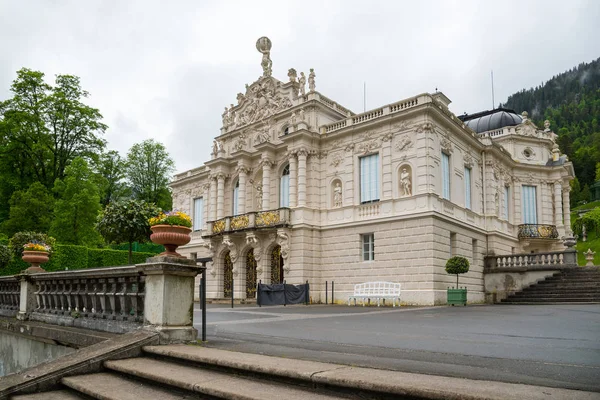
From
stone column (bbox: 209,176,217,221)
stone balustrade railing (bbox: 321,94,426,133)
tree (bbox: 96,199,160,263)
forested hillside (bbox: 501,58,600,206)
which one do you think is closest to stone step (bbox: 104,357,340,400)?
tree (bbox: 96,199,160,263)

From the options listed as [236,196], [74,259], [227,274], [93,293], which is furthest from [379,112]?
[74,259]

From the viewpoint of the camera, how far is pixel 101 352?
6.20 metres

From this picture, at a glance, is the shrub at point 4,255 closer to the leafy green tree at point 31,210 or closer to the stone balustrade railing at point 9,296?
the leafy green tree at point 31,210

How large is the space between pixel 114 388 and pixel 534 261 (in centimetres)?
2519

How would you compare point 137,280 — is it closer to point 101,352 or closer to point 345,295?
point 101,352

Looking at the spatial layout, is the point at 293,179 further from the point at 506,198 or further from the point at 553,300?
the point at 506,198

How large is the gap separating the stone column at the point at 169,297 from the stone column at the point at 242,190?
2435cm

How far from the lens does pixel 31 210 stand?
3522cm

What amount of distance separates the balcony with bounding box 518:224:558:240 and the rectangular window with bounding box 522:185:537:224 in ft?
2.13

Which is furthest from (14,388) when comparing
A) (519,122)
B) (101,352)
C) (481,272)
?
(519,122)

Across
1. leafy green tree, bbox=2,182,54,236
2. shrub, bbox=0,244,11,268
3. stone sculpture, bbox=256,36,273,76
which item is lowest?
shrub, bbox=0,244,11,268

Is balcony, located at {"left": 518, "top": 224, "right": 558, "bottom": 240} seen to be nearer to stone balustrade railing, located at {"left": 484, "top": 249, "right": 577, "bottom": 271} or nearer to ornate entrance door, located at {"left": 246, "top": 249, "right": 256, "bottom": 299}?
stone balustrade railing, located at {"left": 484, "top": 249, "right": 577, "bottom": 271}

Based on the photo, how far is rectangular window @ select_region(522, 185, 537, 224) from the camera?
1323 inches

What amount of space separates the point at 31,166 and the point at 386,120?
29765 mm
